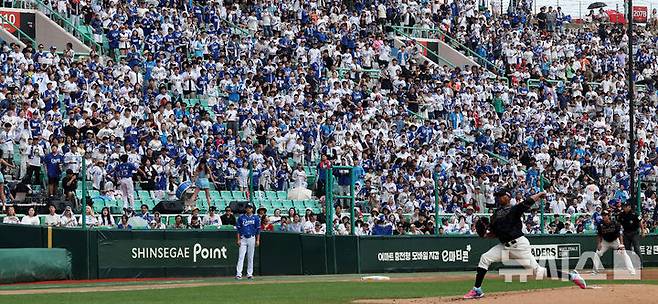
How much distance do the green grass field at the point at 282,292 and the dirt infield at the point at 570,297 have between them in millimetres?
1738

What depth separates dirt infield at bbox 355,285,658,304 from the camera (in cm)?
2008

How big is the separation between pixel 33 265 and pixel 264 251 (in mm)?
5494

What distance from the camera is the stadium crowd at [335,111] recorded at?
1325 inches

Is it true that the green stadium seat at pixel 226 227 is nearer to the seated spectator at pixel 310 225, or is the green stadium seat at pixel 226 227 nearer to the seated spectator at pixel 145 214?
the seated spectator at pixel 145 214

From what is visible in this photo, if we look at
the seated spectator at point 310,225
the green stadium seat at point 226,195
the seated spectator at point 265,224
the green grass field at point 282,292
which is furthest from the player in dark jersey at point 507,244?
the green stadium seat at point 226,195

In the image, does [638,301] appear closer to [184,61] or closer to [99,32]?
[184,61]

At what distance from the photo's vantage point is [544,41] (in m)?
50.8

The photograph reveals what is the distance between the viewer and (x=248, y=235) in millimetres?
29391

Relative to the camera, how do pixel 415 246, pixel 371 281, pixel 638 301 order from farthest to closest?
pixel 415 246 < pixel 371 281 < pixel 638 301

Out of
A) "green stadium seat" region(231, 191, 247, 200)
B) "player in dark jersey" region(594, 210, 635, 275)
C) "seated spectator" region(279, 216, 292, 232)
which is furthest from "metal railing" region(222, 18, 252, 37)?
"player in dark jersey" region(594, 210, 635, 275)

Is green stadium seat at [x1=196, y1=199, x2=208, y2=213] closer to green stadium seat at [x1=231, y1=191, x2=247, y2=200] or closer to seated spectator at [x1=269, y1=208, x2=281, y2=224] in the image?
green stadium seat at [x1=231, y1=191, x2=247, y2=200]

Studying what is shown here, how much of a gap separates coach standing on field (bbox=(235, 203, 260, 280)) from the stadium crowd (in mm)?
2183

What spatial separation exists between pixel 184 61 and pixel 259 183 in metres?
5.28

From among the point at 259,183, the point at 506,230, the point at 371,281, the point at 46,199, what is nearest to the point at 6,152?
the point at 46,199
